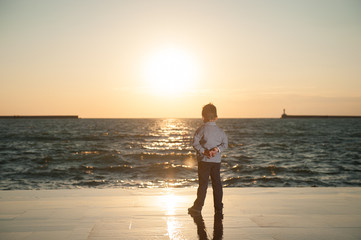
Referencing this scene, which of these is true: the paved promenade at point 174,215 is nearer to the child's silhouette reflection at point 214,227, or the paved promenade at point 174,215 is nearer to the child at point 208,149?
the child's silhouette reflection at point 214,227

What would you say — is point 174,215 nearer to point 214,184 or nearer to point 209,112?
point 214,184

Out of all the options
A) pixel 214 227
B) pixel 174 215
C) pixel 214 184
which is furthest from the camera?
pixel 214 184

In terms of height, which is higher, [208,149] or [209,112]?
[209,112]

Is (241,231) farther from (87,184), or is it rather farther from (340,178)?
(340,178)

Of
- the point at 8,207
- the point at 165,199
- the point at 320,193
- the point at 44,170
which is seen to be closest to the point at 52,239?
the point at 8,207

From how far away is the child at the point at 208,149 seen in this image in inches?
198

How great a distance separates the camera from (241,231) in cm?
421

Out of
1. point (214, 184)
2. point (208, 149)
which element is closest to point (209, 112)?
point (208, 149)

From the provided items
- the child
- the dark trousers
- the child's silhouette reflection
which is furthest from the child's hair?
the child's silhouette reflection

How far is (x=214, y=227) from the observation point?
439cm

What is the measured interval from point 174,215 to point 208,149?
1.06 m

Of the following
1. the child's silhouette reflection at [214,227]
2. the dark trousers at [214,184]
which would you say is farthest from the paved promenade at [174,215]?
the dark trousers at [214,184]

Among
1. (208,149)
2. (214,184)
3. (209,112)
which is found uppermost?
(209,112)

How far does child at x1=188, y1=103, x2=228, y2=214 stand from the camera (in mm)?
5027
